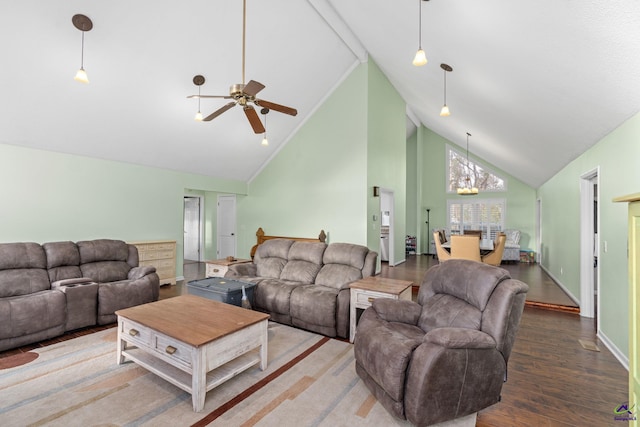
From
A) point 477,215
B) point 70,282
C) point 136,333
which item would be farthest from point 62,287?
point 477,215

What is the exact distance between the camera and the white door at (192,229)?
29.4 feet

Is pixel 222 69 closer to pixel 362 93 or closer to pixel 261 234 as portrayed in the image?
pixel 362 93

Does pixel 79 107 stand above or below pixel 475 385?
above

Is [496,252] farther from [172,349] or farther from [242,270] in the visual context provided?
[172,349]

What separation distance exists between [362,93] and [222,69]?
276cm

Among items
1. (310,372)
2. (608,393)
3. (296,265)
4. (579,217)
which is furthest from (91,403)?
(579,217)

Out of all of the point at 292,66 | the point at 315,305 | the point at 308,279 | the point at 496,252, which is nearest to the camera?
the point at 315,305

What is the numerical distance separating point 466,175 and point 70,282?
10645mm

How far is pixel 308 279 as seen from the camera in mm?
4105

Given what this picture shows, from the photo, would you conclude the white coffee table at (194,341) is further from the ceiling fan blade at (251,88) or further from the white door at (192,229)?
the white door at (192,229)

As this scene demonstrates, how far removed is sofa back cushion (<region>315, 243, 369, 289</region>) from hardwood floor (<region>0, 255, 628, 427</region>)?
1832 mm

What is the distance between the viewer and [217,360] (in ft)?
7.43

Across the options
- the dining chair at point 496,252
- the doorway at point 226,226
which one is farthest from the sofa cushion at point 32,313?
the dining chair at point 496,252

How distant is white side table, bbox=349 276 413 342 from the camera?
3109 mm
